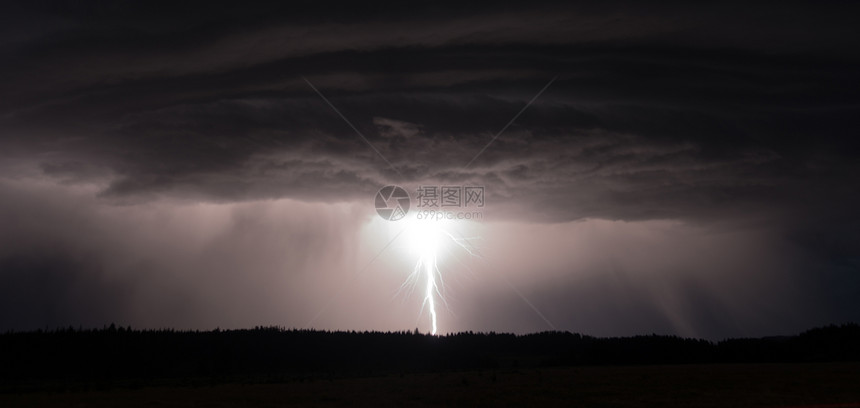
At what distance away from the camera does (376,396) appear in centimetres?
5000

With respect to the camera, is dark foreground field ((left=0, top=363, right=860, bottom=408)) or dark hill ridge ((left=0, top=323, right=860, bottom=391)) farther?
dark hill ridge ((left=0, top=323, right=860, bottom=391))

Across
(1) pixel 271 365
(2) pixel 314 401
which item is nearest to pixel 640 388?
(2) pixel 314 401

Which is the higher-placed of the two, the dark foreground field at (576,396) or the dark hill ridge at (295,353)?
the dark hill ridge at (295,353)

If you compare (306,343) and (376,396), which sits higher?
(306,343)

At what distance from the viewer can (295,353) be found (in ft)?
455

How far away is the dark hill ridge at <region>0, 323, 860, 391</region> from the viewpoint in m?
108

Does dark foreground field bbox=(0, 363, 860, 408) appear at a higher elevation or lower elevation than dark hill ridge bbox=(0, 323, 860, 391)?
lower

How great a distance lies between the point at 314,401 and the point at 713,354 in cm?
9121

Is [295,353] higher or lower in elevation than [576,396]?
higher

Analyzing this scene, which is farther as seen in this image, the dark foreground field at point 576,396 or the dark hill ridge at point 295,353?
the dark hill ridge at point 295,353

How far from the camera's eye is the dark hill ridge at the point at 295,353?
10750 cm

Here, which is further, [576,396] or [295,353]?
[295,353]

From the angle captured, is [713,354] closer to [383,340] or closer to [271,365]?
[383,340]

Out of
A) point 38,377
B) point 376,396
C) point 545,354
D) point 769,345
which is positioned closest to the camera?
point 376,396
